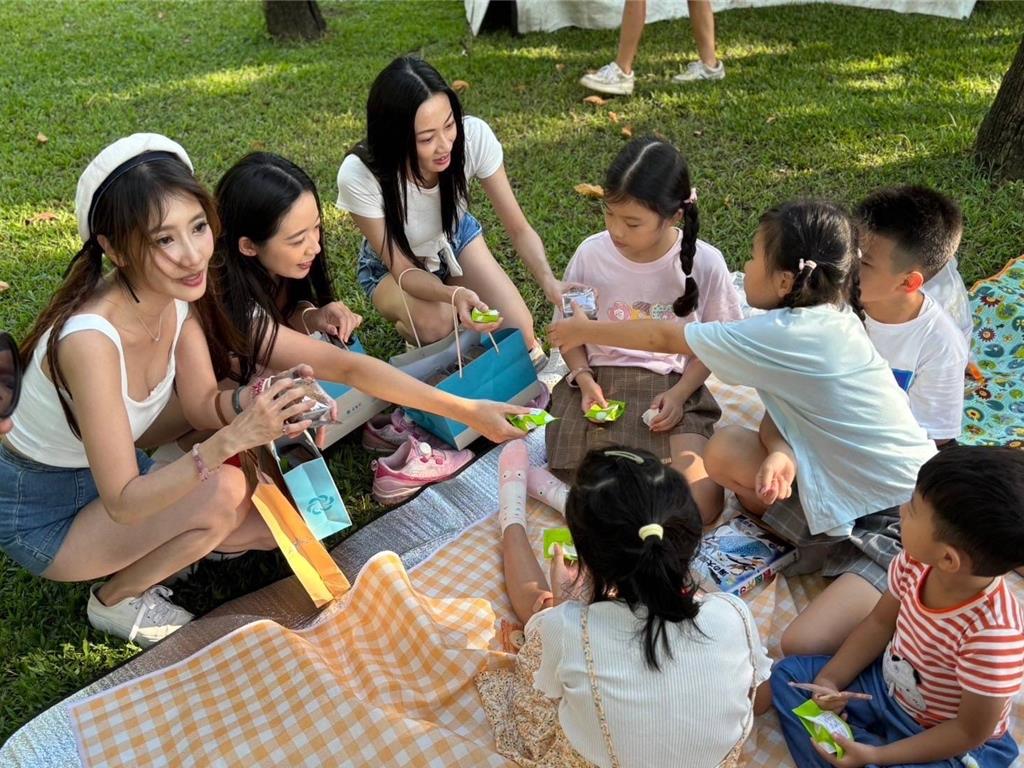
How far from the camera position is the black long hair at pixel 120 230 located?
2.24 meters

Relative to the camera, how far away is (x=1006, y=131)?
4.70 meters

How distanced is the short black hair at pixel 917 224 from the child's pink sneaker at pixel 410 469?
169 cm

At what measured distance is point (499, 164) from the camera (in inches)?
146

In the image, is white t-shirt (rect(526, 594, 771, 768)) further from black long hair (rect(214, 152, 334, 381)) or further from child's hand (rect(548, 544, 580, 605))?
black long hair (rect(214, 152, 334, 381))

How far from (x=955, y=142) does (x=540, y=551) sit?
385cm

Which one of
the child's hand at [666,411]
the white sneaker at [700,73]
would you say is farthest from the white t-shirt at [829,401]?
the white sneaker at [700,73]

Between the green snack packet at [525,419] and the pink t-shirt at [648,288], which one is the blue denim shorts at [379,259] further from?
the green snack packet at [525,419]

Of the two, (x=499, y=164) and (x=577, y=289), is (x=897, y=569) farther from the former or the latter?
(x=499, y=164)

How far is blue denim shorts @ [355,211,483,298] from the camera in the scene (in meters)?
3.80

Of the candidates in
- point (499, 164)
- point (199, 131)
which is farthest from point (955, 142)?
point (199, 131)

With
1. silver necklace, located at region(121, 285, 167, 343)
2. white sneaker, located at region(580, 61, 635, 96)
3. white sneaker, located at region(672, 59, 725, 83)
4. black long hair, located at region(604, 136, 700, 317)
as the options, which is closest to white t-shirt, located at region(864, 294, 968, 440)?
black long hair, located at region(604, 136, 700, 317)

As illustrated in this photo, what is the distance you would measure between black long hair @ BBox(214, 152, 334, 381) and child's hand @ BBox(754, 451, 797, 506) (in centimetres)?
164

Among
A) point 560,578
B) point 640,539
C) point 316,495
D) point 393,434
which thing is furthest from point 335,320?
point 640,539

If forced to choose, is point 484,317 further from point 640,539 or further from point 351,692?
point 640,539
